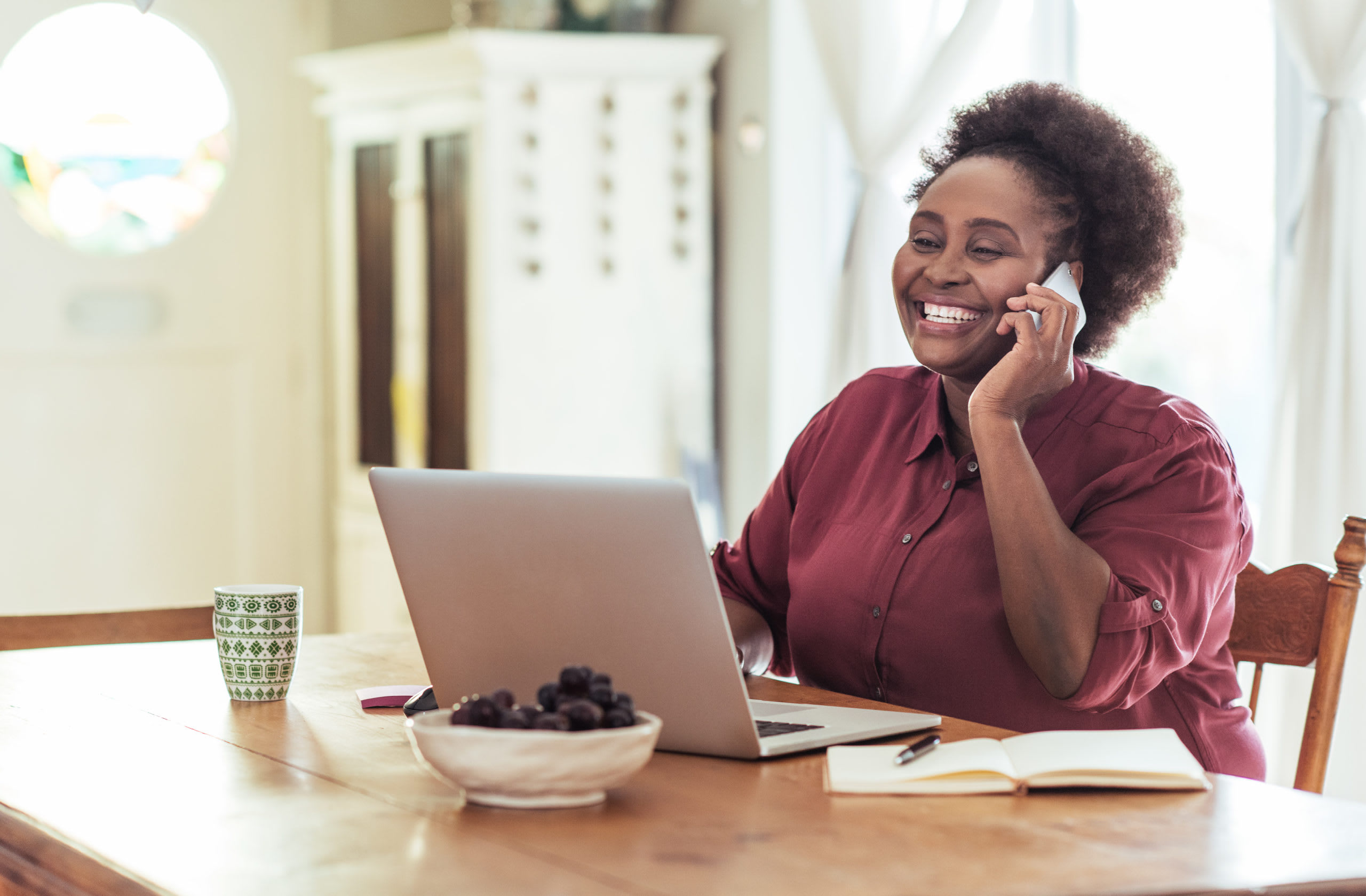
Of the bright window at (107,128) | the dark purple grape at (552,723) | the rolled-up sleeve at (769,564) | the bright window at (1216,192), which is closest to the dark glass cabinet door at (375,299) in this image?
the bright window at (107,128)

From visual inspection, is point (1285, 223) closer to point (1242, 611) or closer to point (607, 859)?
point (1242, 611)

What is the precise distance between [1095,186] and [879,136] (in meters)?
1.55

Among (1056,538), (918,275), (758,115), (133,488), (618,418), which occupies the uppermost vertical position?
(758,115)

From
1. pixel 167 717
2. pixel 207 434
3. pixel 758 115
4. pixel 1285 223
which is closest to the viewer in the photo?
pixel 167 717

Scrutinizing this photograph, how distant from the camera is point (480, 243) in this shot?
13.3 feet

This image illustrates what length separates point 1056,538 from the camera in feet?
4.50

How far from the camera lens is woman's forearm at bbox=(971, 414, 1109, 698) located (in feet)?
4.44

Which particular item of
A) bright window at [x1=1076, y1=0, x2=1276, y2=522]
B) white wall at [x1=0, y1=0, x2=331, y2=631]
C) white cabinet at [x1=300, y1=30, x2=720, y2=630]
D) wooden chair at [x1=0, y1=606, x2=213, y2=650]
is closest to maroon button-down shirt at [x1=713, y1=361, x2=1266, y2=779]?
wooden chair at [x1=0, y1=606, x2=213, y2=650]

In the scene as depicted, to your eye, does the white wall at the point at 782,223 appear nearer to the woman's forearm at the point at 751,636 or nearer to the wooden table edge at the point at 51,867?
the woman's forearm at the point at 751,636

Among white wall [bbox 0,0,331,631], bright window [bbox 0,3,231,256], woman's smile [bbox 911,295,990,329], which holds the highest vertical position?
bright window [bbox 0,3,231,256]

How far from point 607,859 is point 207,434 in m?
4.13

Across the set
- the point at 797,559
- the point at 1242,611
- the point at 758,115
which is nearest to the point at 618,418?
the point at 758,115

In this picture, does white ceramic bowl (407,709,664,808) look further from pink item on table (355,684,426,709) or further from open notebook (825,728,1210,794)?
pink item on table (355,684,426,709)

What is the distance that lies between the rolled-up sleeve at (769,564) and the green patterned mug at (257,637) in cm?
59
